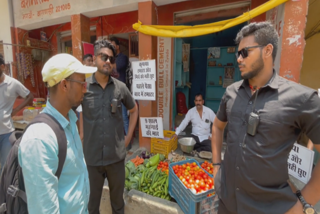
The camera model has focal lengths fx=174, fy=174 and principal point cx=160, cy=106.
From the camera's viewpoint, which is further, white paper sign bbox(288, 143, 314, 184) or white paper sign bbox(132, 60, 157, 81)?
white paper sign bbox(132, 60, 157, 81)

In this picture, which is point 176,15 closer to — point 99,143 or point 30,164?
point 99,143

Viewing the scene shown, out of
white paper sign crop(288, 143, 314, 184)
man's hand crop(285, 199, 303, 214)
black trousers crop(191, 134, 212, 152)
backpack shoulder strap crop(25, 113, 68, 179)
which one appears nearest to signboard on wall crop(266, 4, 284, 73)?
white paper sign crop(288, 143, 314, 184)

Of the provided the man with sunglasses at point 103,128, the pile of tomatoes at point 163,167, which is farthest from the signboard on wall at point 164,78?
the man with sunglasses at point 103,128

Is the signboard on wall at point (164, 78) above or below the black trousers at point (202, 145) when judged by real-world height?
above

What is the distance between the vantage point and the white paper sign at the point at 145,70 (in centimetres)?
368

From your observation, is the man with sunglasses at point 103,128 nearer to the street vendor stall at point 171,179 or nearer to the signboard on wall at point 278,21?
the street vendor stall at point 171,179

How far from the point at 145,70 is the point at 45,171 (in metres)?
3.02

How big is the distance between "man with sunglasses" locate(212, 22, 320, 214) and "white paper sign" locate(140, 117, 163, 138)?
2.45 metres

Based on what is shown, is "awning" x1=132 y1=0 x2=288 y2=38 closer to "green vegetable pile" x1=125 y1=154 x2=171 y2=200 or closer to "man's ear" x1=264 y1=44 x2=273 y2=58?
"man's ear" x1=264 y1=44 x2=273 y2=58

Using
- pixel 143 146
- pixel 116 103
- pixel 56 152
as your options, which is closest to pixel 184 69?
pixel 143 146

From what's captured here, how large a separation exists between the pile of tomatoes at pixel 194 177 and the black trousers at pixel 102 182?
2.85 ft

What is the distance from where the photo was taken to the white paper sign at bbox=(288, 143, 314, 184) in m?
2.19

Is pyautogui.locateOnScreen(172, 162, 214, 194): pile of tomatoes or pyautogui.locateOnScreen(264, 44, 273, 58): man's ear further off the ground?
pyautogui.locateOnScreen(264, 44, 273, 58): man's ear

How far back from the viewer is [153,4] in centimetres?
384
